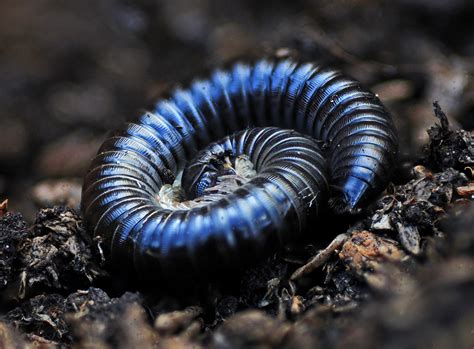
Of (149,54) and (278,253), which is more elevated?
(149,54)

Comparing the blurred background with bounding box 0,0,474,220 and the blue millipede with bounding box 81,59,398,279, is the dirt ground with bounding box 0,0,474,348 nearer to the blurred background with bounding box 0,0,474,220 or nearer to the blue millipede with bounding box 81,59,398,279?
the blurred background with bounding box 0,0,474,220

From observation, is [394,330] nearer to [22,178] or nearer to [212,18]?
[22,178]

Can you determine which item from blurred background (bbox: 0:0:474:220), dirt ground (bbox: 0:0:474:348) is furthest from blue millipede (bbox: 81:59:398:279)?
blurred background (bbox: 0:0:474:220)

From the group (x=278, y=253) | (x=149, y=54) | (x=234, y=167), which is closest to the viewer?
(x=278, y=253)

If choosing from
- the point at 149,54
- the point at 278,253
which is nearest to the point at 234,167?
the point at 278,253

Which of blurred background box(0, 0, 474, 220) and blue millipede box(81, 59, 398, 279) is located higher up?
blurred background box(0, 0, 474, 220)

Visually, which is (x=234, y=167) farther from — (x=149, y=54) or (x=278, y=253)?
(x=149, y=54)

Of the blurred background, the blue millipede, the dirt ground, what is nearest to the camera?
the dirt ground
